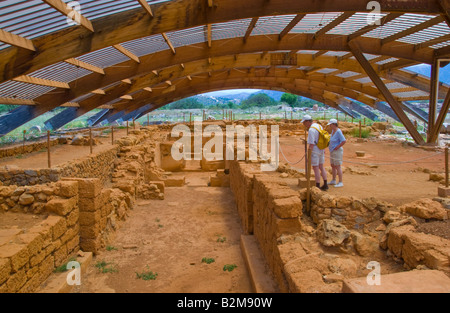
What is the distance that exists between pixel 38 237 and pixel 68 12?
5230mm

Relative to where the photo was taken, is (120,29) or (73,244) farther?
(120,29)

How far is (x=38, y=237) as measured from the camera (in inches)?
207

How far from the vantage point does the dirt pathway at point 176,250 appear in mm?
5777

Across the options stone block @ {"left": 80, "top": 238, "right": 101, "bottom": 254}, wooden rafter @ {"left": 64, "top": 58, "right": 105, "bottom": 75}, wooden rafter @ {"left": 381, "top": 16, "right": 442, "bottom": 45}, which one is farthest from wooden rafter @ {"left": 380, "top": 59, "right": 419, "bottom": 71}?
stone block @ {"left": 80, "top": 238, "right": 101, "bottom": 254}

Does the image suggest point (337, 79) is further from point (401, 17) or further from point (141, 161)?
point (141, 161)

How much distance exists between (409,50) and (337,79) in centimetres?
1027

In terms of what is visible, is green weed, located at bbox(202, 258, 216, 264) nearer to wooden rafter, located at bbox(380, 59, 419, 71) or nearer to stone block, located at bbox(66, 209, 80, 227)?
stone block, located at bbox(66, 209, 80, 227)

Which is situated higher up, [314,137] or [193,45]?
[193,45]

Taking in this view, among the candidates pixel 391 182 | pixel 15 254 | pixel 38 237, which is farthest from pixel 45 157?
pixel 391 182

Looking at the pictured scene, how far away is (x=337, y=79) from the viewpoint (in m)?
25.2

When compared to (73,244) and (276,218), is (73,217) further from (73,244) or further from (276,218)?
(276,218)

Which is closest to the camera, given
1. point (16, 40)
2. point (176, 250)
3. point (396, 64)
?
point (176, 250)

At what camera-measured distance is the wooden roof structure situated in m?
8.53
